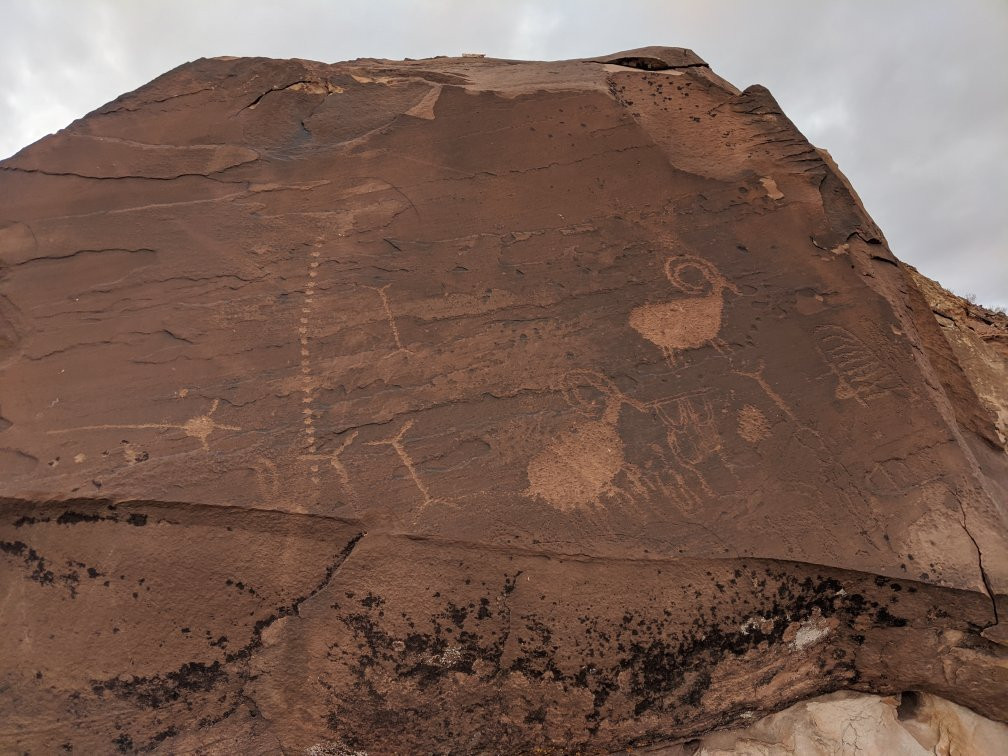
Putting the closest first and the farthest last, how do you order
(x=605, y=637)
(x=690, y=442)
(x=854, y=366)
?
(x=605, y=637)
(x=690, y=442)
(x=854, y=366)

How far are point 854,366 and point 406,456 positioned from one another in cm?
171

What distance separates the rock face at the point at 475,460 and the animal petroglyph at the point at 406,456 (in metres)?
0.01

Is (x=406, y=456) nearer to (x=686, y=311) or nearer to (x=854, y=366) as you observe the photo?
(x=686, y=311)

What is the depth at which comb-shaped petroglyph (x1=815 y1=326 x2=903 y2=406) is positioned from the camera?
2.53 meters

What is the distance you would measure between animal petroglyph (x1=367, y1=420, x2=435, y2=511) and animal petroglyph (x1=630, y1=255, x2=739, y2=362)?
0.98 metres

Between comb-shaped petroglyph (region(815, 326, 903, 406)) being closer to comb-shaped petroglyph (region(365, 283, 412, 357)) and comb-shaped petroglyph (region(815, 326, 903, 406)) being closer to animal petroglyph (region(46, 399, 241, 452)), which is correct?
comb-shaped petroglyph (region(365, 283, 412, 357))

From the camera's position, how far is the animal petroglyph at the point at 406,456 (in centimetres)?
236

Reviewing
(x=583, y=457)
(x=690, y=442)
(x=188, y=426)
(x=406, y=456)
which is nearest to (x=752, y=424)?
(x=690, y=442)

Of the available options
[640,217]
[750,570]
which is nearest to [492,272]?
[640,217]

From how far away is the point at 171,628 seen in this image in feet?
7.76

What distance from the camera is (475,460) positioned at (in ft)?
7.93

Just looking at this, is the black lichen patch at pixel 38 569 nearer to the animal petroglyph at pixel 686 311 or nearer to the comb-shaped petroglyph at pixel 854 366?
the animal petroglyph at pixel 686 311

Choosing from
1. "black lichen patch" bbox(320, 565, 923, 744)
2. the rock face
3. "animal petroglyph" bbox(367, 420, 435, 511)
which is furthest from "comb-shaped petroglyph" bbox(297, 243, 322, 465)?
"black lichen patch" bbox(320, 565, 923, 744)

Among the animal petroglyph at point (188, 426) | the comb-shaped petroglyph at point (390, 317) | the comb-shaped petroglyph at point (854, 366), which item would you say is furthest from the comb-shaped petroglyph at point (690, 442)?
the animal petroglyph at point (188, 426)
